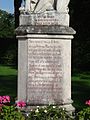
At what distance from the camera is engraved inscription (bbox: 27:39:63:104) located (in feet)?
36.1

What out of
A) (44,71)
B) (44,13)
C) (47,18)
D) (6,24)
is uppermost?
(44,13)

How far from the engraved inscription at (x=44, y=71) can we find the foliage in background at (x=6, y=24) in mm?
55145

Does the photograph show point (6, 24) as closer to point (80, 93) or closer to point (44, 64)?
point (80, 93)

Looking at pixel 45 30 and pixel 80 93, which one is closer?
pixel 45 30

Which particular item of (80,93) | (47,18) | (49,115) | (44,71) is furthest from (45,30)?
(80,93)

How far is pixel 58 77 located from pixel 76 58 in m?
21.9

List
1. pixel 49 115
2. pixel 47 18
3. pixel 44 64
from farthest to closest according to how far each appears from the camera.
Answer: pixel 47 18 → pixel 44 64 → pixel 49 115

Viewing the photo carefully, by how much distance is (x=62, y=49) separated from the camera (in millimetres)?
11109

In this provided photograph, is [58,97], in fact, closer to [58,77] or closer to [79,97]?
[58,77]

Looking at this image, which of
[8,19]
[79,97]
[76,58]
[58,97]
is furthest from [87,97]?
[8,19]

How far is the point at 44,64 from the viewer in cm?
1101

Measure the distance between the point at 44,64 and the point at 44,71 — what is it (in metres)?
0.16

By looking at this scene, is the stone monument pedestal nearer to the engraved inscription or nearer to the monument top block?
the engraved inscription

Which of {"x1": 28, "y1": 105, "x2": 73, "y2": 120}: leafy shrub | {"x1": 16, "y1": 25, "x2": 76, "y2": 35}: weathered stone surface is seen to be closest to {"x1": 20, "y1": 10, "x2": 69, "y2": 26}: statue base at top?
{"x1": 16, "y1": 25, "x2": 76, "y2": 35}: weathered stone surface
